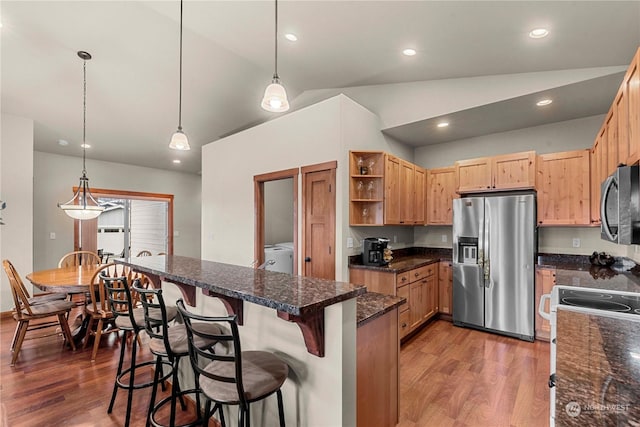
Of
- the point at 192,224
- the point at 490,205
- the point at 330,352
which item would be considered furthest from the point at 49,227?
the point at 490,205

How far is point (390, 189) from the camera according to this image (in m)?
3.78

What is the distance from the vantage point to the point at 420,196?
4617 mm

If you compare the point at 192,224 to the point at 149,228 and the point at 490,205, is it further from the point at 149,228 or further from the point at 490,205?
the point at 490,205

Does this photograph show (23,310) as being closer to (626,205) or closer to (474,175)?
(626,205)

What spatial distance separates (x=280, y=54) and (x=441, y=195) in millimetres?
3070

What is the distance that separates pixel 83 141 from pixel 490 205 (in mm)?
6755

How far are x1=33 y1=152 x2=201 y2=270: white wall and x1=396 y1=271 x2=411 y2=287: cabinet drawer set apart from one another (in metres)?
6.24

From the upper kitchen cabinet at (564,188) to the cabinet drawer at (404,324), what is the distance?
2.11m

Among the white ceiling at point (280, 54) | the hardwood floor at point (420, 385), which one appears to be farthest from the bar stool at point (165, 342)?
the white ceiling at point (280, 54)

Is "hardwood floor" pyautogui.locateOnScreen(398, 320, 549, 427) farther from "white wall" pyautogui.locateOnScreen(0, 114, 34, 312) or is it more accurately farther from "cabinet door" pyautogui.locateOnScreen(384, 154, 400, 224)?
"white wall" pyautogui.locateOnScreen(0, 114, 34, 312)

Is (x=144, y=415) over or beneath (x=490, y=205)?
beneath

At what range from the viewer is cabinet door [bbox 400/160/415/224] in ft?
13.4

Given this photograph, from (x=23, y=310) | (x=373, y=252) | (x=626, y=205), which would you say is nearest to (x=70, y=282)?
(x=23, y=310)

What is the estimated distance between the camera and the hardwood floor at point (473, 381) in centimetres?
215
